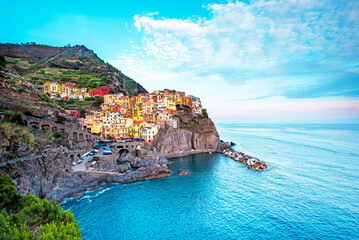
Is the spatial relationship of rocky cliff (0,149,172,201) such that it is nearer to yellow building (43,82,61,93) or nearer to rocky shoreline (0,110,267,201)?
rocky shoreline (0,110,267,201)

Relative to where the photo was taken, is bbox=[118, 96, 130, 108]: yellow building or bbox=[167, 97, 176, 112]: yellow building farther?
bbox=[118, 96, 130, 108]: yellow building

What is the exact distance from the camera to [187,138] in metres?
67.8

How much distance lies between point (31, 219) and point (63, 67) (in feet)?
422

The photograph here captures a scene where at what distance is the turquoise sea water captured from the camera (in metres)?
24.0

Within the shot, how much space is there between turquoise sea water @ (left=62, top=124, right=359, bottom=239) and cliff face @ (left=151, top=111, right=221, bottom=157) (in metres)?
17.9

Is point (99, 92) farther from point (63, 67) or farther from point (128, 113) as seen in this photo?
point (63, 67)

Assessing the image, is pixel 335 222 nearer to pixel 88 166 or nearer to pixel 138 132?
pixel 88 166

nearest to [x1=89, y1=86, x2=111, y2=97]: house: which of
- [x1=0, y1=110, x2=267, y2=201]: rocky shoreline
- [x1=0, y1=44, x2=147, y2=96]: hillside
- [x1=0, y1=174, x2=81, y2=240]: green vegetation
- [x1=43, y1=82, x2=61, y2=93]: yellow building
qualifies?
[x1=0, y1=44, x2=147, y2=96]: hillside

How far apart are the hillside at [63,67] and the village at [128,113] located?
7.77m

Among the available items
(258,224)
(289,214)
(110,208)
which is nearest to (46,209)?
(110,208)

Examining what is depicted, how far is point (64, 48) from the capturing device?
514 feet

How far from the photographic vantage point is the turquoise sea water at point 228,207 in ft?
78.7

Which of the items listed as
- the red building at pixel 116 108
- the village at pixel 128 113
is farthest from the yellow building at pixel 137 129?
the red building at pixel 116 108

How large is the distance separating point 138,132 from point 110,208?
3523cm
